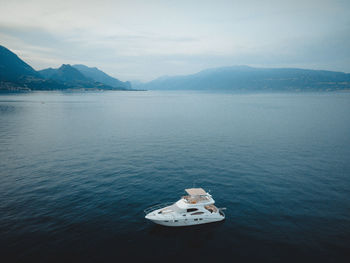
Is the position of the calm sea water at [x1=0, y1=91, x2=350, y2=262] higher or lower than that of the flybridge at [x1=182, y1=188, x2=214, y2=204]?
lower

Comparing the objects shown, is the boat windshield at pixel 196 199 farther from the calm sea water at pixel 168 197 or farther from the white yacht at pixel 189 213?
the calm sea water at pixel 168 197

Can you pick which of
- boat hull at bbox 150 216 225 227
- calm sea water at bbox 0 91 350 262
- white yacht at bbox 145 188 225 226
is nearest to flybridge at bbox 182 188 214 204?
white yacht at bbox 145 188 225 226

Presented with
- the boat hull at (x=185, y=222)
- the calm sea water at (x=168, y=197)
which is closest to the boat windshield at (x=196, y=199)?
the boat hull at (x=185, y=222)

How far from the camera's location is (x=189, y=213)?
3097cm

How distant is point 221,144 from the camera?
71250 mm

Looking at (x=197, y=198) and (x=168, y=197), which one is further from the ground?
(x=197, y=198)

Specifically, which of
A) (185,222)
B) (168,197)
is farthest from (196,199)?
(168,197)

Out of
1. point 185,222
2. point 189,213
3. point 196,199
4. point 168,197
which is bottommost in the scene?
point 185,222

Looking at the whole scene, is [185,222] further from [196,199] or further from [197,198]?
[197,198]

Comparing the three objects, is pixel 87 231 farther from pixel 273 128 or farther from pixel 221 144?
pixel 273 128

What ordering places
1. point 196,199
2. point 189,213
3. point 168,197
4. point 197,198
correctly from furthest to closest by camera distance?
point 168,197
point 197,198
point 196,199
point 189,213

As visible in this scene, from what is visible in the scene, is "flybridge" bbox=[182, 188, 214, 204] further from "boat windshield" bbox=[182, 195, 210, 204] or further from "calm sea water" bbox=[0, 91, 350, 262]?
"calm sea water" bbox=[0, 91, 350, 262]

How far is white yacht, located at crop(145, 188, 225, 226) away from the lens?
30.2 m

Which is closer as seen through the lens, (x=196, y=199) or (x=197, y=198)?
(x=196, y=199)
